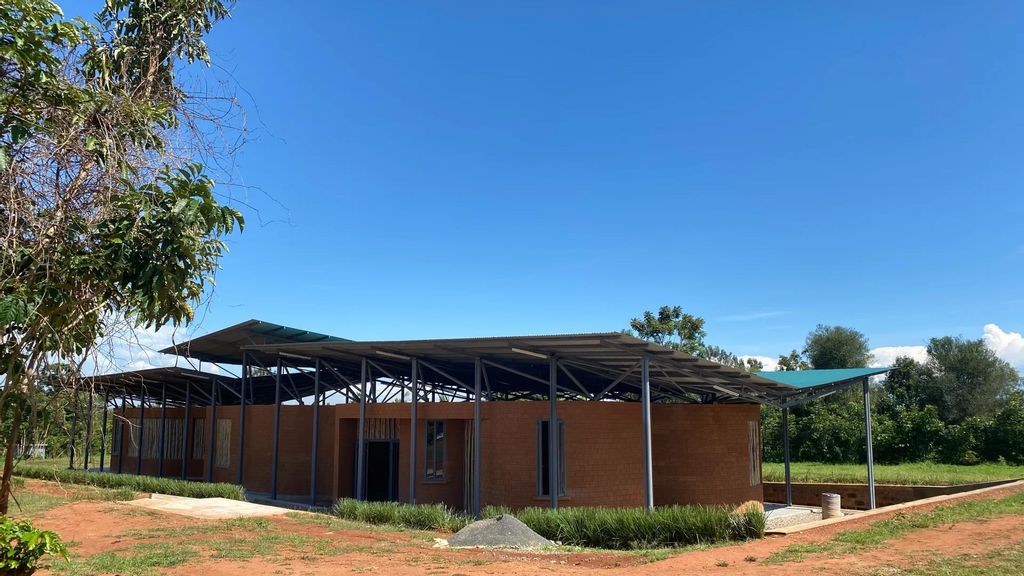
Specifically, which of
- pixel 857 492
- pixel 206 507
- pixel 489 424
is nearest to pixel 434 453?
pixel 489 424

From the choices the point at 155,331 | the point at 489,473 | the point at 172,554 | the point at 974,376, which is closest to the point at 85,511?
the point at 172,554

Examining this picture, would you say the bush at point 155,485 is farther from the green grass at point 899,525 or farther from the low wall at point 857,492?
the low wall at point 857,492

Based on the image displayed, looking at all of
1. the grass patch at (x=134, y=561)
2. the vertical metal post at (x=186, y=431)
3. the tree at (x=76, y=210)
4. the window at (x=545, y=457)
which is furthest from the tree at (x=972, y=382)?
the tree at (x=76, y=210)

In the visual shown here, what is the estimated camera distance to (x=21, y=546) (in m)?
6.21

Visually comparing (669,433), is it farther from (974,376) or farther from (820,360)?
(820,360)

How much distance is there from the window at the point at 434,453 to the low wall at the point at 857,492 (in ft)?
46.6

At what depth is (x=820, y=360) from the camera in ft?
172

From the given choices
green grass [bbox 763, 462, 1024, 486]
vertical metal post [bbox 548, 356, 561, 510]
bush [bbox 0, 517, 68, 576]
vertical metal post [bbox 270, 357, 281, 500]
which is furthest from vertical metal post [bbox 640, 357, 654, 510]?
green grass [bbox 763, 462, 1024, 486]

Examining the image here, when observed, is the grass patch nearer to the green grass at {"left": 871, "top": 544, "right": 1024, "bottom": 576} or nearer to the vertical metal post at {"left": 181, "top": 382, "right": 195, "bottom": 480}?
the green grass at {"left": 871, "top": 544, "right": 1024, "bottom": 576}

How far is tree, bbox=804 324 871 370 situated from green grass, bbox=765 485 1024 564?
3573 cm

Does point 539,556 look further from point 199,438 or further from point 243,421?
point 199,438

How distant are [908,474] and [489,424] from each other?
811 inches

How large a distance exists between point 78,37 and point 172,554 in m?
7.73

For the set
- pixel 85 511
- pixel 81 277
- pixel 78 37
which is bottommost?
pixel 85 511
